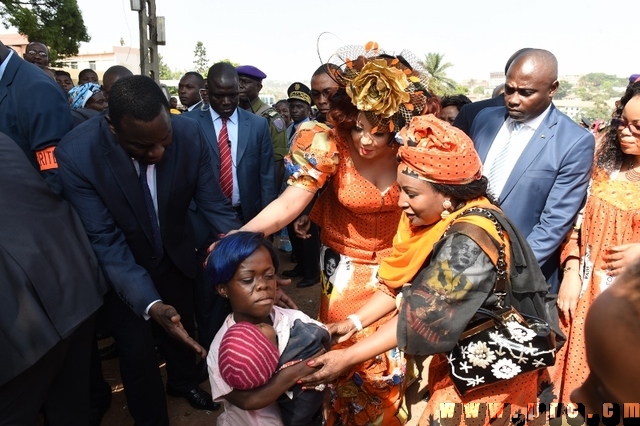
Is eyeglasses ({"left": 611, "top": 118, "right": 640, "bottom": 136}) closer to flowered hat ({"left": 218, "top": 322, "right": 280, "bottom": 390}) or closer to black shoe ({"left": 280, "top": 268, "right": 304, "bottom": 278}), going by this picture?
flowered hat ({"left": 218, "top": 322, "right": 280, "bottom": 390})

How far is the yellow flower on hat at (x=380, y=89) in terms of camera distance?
2.20 m

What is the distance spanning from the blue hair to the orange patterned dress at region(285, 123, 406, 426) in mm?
585

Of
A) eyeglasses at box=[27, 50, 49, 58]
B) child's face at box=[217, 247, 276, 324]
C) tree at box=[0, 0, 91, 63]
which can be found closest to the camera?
child's face at box=[217, 247, 276, 324]

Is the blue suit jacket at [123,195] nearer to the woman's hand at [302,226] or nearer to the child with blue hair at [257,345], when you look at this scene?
the child with blue hair at [257,345]

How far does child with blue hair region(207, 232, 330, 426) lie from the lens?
179 centimetres

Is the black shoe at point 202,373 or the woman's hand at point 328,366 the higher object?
the woman's hand at point 328,366

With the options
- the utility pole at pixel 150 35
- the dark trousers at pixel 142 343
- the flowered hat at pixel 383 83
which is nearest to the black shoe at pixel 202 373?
the dark trousers at pixel 142 343

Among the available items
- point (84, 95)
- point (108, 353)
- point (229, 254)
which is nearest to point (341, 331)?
point (229, 254)

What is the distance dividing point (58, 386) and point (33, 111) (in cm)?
150

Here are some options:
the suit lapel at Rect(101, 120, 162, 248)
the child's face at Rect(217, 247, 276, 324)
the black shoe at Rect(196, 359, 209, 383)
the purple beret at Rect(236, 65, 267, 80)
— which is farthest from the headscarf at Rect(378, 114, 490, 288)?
the purple beret at Rect(236, 65, 267, 80)

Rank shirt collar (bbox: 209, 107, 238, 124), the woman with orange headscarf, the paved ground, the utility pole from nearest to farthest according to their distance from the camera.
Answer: the woman with orange headscarf, the paved ground, shirt collar (bbox: 209, 107, 238, 124), the utility pole

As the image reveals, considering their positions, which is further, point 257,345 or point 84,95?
point 84,95

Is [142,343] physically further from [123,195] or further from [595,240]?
[595,240]

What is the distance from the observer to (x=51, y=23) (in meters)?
17.7
